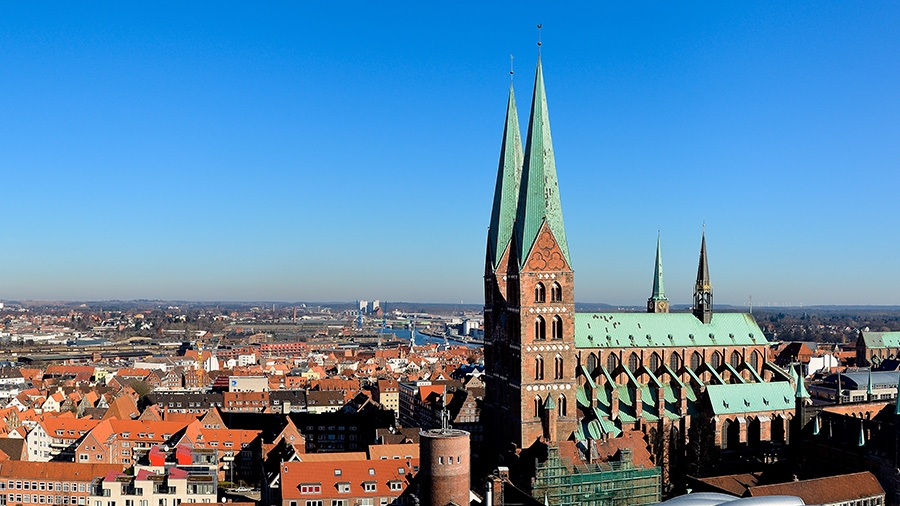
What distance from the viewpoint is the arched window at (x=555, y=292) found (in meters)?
73.4

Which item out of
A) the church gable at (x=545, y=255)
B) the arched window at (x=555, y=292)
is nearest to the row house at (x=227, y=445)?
the arched window at (x=555, y=292)

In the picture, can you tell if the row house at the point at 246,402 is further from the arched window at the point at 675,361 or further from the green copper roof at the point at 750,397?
the green copper roof at the point at 750,397

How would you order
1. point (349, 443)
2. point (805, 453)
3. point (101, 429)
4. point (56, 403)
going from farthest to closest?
point (56, 403)
point (349, 443)
point (101, 429)
point (805, 453)

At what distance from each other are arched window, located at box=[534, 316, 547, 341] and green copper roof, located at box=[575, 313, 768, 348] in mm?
9276

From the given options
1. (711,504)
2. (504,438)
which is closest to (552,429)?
(504,438)

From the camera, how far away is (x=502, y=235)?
78250 mm

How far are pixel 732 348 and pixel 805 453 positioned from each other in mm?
18229

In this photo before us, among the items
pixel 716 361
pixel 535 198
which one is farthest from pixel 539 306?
pixel 716 361

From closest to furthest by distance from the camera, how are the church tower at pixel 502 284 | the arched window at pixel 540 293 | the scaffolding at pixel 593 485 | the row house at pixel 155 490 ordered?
the scaffolding at pixel 593 485
the row house at pixel 155 490
the arched window at pixel 540 293
the church tower at pixel 502 284

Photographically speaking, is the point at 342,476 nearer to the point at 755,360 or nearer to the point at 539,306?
the point at 539,306

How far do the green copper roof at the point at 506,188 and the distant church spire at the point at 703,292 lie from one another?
79.6 feet

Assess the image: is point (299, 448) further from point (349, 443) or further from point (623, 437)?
point (623, 437)

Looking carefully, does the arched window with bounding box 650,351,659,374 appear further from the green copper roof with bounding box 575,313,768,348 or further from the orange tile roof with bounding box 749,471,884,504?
the orange tile roof with bounding box 749,471,884,504

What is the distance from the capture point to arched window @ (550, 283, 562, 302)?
73375 millimetres
